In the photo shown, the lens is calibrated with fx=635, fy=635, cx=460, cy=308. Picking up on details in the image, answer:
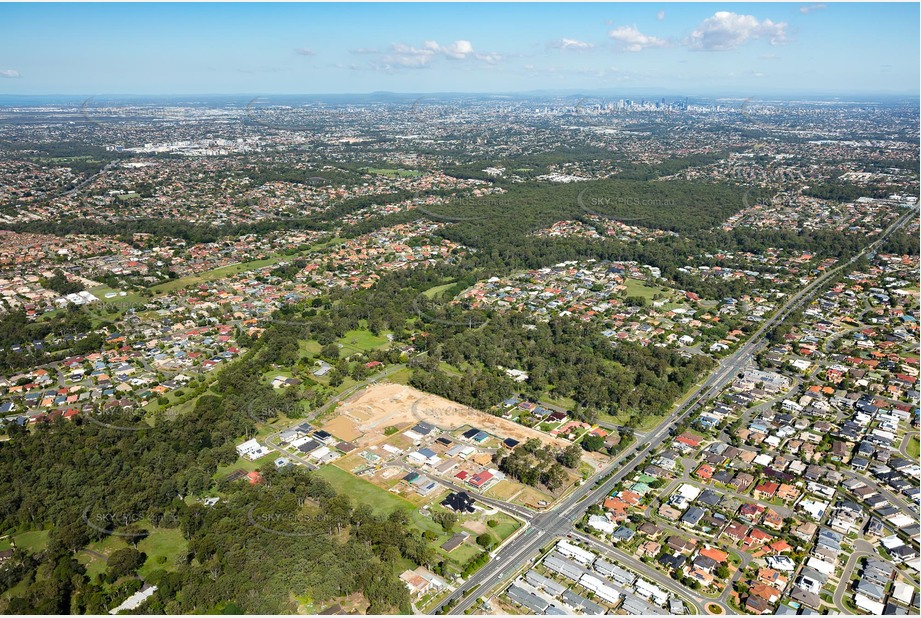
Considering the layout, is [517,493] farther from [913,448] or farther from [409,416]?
[913,448]

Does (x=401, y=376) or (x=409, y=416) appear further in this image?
(x=401, y=376)

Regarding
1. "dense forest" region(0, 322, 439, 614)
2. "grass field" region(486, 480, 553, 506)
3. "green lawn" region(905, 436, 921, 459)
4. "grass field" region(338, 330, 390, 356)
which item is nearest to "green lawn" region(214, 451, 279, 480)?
"dense forest" region(0, 322, 439, 614)

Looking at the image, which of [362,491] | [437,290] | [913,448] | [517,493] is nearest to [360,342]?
[437,290]

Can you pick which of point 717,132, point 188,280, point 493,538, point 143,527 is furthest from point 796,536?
point 717,132

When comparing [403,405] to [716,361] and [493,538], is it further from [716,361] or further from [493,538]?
[716,361]

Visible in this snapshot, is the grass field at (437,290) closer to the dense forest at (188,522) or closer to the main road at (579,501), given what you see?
the dense forest at (188,522)

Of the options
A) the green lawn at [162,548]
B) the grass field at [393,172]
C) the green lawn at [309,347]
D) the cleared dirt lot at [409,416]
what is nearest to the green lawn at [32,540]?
the green lawn at [162,548]
